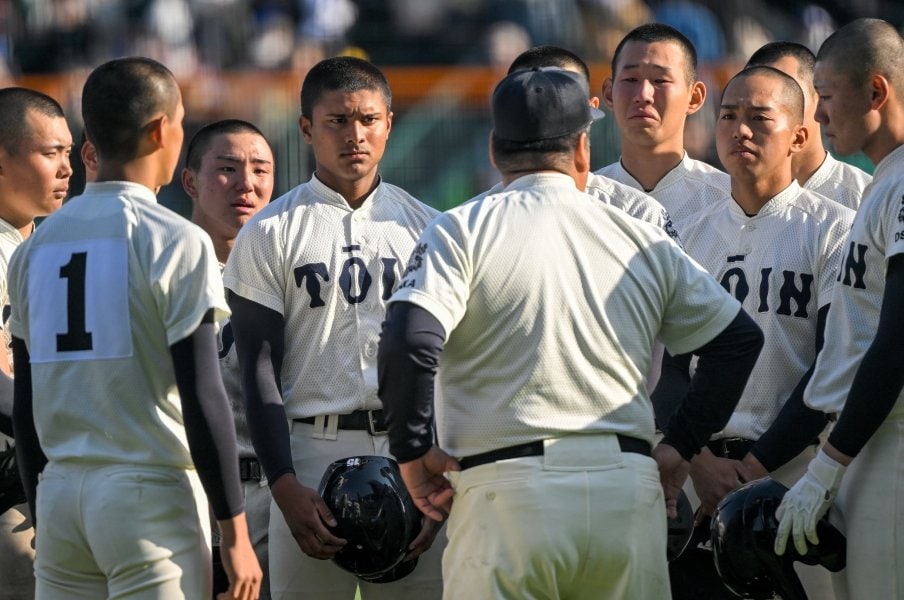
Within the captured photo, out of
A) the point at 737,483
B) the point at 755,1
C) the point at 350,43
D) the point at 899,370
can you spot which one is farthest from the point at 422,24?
the point at 899,370

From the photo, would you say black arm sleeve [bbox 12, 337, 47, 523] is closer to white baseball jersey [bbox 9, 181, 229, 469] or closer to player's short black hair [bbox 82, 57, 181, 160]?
white baseball jersey [bbox 9, 181, 229, 469]

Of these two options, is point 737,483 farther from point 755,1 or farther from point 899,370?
point 755,1

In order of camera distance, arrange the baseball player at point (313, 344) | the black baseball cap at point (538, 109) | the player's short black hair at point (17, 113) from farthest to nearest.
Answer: the player's short black hair at point (17, 113)
the baseball player at point (313, 344)
the black baseball cap at point (538, 109)

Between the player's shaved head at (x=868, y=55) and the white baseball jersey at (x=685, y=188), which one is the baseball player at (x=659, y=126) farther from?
the player's shaved head at (x=868, y=55)

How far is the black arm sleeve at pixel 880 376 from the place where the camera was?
4621 mm

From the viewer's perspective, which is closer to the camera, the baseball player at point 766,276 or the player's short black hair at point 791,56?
the baseball player at point 766,276

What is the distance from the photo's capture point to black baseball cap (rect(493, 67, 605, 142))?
4.52 meters

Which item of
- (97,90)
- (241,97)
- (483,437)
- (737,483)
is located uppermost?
(241,97)

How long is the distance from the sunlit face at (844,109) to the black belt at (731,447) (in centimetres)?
135

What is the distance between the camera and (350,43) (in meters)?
15.5

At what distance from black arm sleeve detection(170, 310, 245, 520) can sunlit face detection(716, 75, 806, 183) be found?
2891mm

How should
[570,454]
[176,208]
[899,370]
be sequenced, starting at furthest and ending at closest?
[176,208] < [899,370] < [570,454]

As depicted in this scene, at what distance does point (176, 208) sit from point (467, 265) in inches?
386

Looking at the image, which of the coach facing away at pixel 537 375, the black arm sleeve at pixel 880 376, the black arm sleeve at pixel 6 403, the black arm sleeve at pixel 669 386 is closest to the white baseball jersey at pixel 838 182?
the black arm sleeve at pixel 669 386
